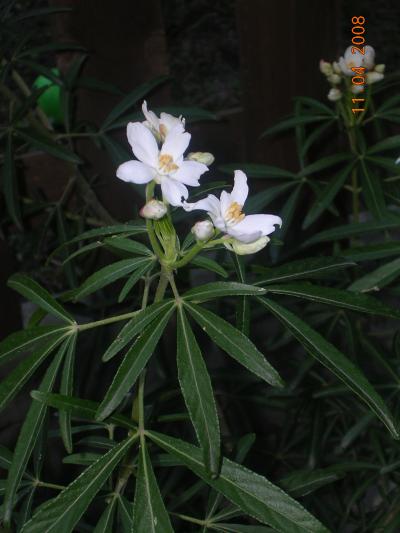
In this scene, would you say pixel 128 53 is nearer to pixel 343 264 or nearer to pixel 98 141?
pixel 98 141

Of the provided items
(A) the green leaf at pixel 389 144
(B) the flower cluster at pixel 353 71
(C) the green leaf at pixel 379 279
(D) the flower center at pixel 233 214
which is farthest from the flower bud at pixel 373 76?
(D) the flower center at pixel 233 214

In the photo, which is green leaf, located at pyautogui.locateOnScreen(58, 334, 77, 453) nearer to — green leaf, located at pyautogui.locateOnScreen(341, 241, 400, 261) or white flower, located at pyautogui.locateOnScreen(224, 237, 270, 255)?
white flower, located at pyautogui.locateOnScreen(224, 237, 270, 255)

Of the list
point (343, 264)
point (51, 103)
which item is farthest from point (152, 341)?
point (51, 103)

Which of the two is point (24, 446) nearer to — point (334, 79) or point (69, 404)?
point (69, 404)

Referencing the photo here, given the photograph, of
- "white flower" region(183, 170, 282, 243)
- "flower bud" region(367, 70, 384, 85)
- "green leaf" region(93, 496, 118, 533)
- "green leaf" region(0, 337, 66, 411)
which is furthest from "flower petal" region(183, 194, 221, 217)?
"flower bud" region(367, 70, 384, 85)

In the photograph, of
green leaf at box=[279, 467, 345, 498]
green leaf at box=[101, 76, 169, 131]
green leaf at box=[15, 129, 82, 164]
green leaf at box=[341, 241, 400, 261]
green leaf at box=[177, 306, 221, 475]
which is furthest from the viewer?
green leaf at box=[101, 76, 169, 131]

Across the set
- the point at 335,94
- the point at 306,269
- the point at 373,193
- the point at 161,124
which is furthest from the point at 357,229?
the point at 161,124
